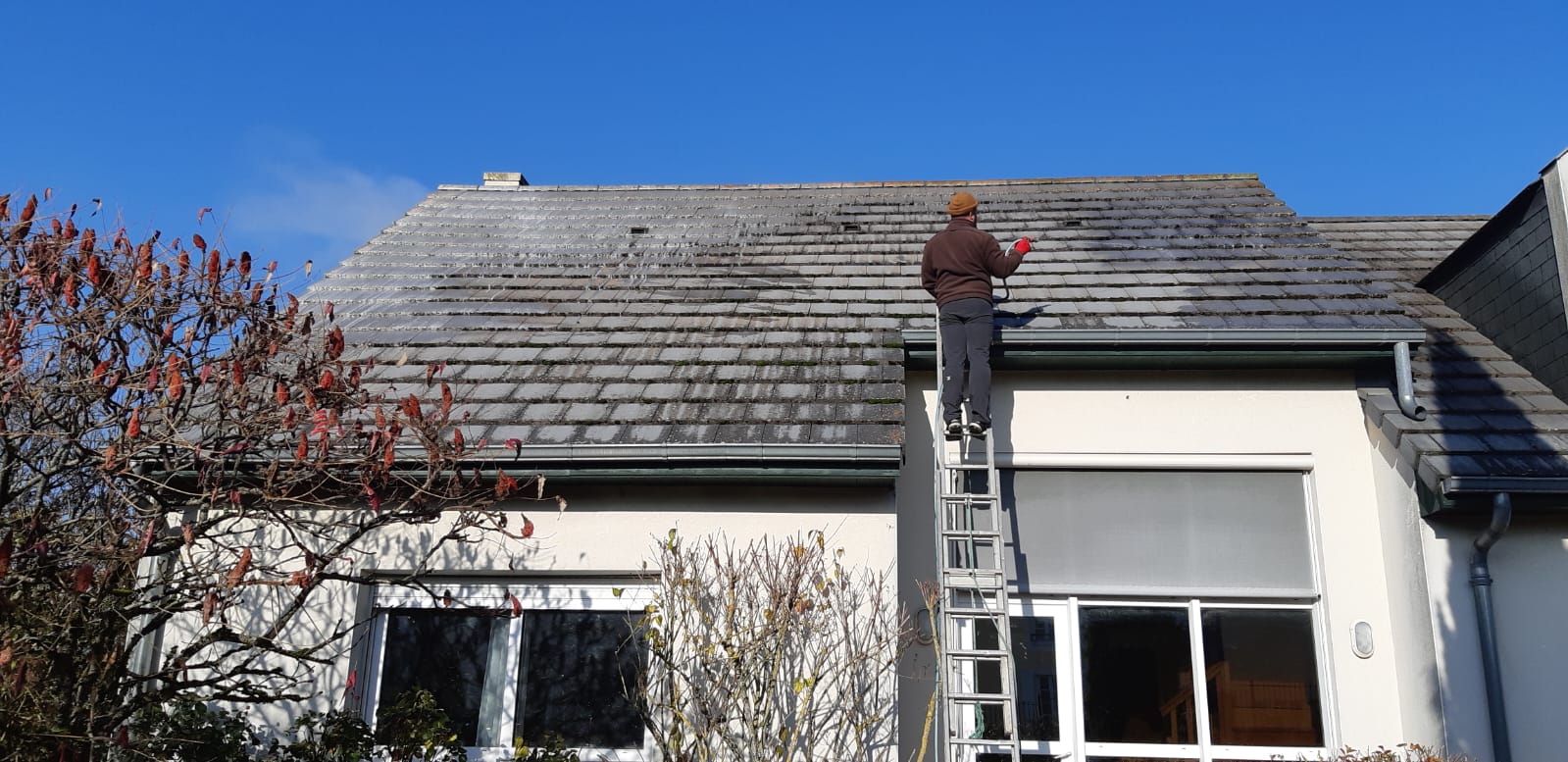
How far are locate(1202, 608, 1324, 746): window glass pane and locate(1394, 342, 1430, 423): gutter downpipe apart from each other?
144 cm

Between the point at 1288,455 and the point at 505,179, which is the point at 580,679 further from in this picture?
the point at 505,179

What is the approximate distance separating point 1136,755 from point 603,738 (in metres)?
3.21

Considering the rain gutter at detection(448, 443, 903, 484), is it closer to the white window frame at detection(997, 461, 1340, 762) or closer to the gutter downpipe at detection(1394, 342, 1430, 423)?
the white window frame at detection(997, 461, 1340, 762)

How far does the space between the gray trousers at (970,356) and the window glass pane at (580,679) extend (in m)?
2.46

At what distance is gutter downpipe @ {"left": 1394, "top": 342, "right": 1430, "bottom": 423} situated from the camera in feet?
23.9

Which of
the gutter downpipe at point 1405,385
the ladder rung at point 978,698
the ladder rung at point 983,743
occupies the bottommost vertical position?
the ladder rung at point 983,743

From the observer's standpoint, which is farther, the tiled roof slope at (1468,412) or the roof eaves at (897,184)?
the roof eaves at (897,184)

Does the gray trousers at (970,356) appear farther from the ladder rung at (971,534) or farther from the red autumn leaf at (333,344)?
the red autumn leaf at (333,344)

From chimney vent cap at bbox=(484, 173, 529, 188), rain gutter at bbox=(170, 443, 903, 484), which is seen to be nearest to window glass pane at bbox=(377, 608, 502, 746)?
rain gutter at bbox=(170, 443, 903, 484)

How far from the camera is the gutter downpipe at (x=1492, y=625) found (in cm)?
650

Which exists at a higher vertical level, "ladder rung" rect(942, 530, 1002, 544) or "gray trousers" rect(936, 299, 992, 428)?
"gray trousers" rect(936, 299, 992, 428)

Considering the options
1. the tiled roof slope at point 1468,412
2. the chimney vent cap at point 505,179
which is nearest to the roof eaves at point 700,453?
the tiled roof slope at point 1468,412

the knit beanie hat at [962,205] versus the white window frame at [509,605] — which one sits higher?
the knit beanie hat at [962,205]

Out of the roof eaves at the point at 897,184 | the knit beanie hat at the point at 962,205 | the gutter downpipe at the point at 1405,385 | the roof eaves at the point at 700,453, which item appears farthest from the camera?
the roof eaves at the point at 897,184
